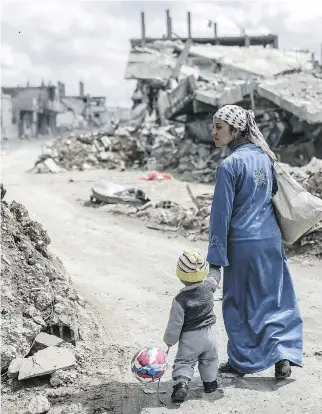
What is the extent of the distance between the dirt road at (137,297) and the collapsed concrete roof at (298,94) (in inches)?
148

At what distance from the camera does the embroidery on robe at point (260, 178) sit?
3.45 metres

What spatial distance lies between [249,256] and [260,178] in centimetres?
50

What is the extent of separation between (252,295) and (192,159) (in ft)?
51.2

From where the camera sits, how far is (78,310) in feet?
14.6

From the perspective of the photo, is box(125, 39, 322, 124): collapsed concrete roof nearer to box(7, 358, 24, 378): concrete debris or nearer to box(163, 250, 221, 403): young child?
box(163, 250, 221, 403): young child

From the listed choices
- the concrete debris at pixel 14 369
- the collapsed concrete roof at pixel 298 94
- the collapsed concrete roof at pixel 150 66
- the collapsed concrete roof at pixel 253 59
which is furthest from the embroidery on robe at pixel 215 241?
the collapsed concrete roof at pixel 150 66

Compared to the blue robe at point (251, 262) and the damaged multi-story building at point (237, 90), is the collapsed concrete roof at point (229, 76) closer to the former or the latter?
the damaged multi-story building at point (237, 90)

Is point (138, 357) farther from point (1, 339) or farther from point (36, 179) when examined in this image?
point (36, 179)

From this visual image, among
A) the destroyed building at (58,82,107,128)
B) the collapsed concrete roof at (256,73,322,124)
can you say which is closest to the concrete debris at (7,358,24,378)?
the collapsed concrete roof at (256,73,322,124)

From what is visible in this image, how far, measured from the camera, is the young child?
124 inches

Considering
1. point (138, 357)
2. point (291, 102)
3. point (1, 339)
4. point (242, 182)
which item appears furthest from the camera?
point (291, 102)

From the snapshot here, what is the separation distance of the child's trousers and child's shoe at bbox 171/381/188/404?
0.15 ft

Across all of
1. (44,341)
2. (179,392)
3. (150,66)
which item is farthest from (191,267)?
(150,66)

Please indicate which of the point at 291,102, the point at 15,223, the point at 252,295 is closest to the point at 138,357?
the point at 252,295
